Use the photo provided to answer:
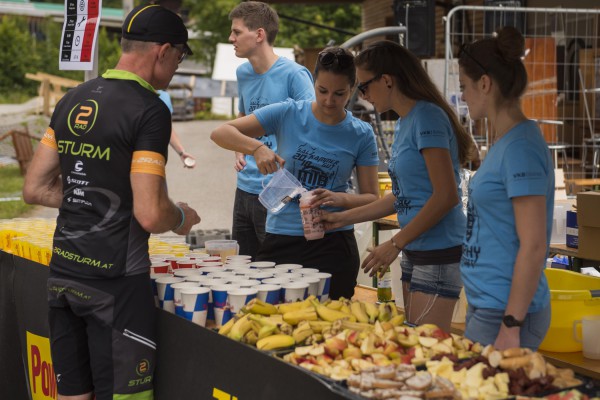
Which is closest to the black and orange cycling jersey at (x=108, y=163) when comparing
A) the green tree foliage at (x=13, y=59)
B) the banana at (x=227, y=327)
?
the banana at (x=227, y=327)

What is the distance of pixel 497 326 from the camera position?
273 cm

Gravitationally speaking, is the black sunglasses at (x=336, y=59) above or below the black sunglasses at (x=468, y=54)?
above

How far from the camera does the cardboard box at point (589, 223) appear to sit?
4469 mm

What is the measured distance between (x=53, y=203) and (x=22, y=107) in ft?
101

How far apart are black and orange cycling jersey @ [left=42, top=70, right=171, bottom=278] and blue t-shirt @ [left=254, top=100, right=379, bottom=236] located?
2.93ft

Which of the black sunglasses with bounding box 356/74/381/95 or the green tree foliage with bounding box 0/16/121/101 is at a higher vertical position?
the green tree foliage with bounding box 0/16/121/101

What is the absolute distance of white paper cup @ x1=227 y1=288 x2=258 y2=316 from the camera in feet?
9.92

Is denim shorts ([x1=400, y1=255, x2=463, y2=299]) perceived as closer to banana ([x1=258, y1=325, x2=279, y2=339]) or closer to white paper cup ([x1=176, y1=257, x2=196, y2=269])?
banana ([x1=258, y1=325, x2=279, y2=339])

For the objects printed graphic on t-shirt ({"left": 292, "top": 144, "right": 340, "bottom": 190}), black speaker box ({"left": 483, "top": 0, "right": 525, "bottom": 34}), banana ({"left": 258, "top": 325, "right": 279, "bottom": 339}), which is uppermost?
black speaker box ({"left": 483, "top": 0, "right": 525, "bottom": 34})

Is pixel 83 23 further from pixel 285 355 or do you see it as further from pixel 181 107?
pixel 181 107

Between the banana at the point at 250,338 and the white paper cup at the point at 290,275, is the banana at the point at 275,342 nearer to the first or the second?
the banana at the point at 250,338

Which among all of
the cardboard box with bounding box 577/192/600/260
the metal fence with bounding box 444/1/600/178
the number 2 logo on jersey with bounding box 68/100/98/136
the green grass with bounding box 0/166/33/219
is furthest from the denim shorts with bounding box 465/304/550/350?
the green grass with bounding box 0/166/33/219

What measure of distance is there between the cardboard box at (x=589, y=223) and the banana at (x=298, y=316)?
2.24 m

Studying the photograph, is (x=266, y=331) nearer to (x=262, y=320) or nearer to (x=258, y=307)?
(x=262, y=320)
